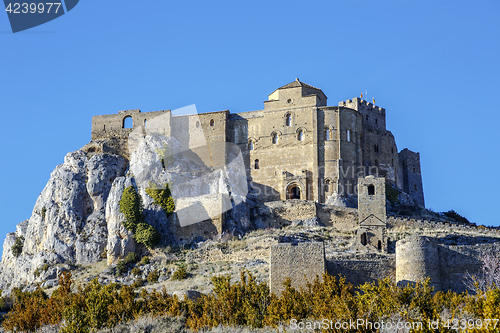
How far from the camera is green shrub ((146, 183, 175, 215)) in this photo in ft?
181

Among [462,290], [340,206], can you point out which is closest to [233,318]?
[462,290]

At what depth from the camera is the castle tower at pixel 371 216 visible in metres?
46.3

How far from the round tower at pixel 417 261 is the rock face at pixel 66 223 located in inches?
989

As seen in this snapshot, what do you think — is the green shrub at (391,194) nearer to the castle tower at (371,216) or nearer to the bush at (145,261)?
the castle tower at (371,216)

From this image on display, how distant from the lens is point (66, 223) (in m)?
56.8

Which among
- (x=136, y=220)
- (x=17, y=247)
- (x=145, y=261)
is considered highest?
(x=136, y=220)

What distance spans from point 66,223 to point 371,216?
76.4 feet

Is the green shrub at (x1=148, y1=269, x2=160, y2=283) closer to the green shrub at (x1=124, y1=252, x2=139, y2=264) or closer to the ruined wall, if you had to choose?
the green shrub at (x1=124, y1=252, x2=139, y2=264)

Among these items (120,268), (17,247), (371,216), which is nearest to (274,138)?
(371,216)

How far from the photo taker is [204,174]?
197 ft

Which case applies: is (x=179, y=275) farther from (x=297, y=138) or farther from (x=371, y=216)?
(x=297, y=138)

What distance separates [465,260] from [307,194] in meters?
22.6

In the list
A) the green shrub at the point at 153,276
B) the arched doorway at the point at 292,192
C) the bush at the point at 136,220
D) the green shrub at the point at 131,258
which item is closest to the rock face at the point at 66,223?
the bush at the point at 136,220

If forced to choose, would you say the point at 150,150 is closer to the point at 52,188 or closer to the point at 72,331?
the point at 52,188
